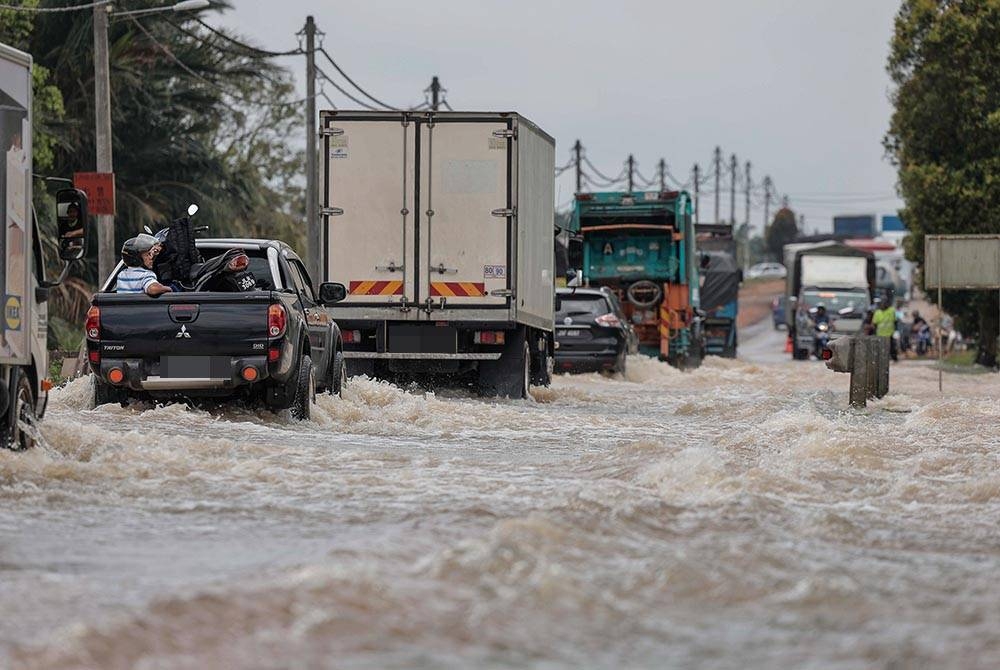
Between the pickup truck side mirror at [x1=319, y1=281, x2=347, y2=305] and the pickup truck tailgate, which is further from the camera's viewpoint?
the pickup truck side mirror at [x1=319, y1=281, x2=347, y2=305]

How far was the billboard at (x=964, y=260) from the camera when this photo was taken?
29.1m

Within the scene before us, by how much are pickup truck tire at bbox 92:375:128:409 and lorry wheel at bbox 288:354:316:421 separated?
1306 mm

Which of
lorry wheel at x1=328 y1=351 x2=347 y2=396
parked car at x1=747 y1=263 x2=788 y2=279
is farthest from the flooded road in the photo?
parked car at x1=747 y1=263 x2=788 y2=279

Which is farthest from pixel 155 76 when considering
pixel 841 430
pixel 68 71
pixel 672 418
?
pixel 841 430

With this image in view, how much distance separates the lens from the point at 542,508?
983 centimetres

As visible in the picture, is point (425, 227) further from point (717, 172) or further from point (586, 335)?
point (717, 172)

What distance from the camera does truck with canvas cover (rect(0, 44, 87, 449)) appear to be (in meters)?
11.3

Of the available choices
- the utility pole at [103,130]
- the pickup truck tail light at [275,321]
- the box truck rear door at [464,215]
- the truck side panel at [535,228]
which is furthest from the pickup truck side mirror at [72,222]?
the utility pole at [103,130]

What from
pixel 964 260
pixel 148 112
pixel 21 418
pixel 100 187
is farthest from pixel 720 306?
pixel 21 418

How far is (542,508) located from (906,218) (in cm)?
3568

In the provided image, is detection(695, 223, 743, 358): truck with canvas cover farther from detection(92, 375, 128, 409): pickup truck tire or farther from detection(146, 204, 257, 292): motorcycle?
detection(92, 375, 128, 409): pickup truck tire

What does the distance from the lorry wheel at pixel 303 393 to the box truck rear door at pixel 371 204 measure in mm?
5091

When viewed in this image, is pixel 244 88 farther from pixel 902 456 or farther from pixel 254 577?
pixel 254 577

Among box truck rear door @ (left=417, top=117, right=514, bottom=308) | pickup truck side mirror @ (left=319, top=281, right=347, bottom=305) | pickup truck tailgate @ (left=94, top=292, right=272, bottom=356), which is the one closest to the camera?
pickup truck tailgate @ (left=94, top=292, right=272, bottom=356)
